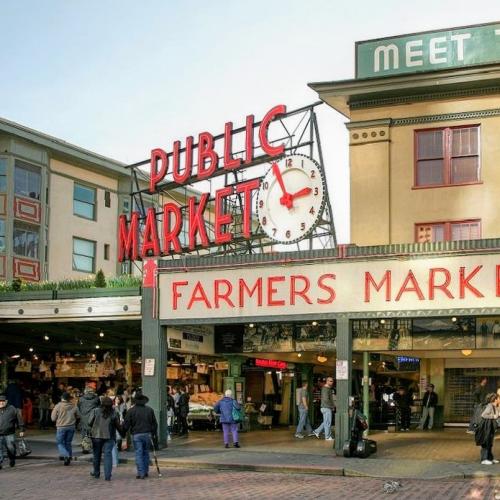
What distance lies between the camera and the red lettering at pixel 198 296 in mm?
26797

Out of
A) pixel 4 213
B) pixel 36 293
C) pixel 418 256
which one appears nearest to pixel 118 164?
pixel 4 213

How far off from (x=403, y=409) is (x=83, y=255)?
24.9 meters

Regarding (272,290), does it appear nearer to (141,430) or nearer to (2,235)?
(141,430)

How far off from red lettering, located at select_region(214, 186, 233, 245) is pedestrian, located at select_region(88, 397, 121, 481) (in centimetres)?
1348

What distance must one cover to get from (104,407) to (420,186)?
1347 centimetres

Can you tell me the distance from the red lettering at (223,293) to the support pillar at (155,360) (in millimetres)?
1960

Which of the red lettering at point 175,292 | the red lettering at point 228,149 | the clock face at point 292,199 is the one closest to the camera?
the red lettering at point 175,292

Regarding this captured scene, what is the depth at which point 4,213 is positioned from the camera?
4706 cm

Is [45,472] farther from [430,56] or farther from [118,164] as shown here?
[118,164]

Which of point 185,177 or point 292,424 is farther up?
point 185,177

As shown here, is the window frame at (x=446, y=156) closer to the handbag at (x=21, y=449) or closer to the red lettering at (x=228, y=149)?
the red lettering at (x=228, y=149)

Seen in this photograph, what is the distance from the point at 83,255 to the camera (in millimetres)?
52875

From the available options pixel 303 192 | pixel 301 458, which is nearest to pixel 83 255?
pixel 303 192

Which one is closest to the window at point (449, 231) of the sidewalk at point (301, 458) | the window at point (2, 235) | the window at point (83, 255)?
the sidewalk at point (301, 458)
